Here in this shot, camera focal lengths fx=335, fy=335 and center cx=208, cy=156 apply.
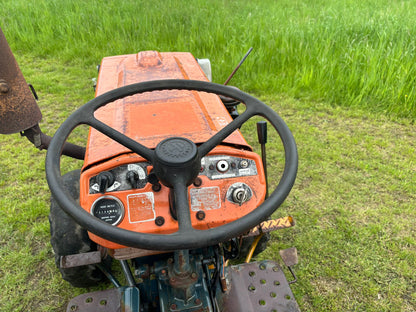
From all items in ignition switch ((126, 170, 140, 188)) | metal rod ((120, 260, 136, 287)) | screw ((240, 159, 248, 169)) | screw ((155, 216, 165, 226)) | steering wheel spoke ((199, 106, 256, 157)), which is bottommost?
metal rod ((120, 260, 136, 287))

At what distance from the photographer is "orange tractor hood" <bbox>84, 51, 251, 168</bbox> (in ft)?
4.29

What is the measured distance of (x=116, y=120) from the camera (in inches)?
56.6

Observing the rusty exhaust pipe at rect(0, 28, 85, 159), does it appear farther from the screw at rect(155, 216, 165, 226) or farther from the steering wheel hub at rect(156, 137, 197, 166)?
the steering wheel hub at rect(156, 137, 197, 166)

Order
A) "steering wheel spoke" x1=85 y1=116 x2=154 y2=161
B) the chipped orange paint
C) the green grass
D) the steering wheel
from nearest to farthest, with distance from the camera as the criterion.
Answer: the steering wheel → "steering wheel spoke" x1=85 y1=116 x2=154 y2=161 → the chipped orange paint → the green grass

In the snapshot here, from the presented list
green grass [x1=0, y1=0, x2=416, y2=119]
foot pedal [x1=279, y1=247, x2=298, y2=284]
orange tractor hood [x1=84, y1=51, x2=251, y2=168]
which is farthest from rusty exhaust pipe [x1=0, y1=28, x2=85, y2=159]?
green grass [x1=0, y1=0, x2=416, y2=119]

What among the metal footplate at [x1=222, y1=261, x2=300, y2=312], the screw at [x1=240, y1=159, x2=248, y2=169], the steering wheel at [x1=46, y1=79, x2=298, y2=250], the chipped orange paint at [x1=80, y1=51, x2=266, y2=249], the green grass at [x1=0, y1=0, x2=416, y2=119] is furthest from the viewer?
the green grass at [x1=0, y1=0, x2=416, y2=119]

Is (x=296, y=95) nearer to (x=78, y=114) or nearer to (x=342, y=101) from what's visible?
(x=342, y=101)

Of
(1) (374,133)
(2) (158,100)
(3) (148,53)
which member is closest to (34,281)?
(2) (158,100)

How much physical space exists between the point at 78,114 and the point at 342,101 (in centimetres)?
314

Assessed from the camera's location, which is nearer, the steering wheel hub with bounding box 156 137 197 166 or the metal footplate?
the steering wheel hub with bounding box 156 137 197 166

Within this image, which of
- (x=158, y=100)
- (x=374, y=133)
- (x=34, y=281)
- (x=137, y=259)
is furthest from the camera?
(x=374, y=133)

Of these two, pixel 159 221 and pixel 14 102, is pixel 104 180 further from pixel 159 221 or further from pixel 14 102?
pixel 14 102

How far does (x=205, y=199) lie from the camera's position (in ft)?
3.79

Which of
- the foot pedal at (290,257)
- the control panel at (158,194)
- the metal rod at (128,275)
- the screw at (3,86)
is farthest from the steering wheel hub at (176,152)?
the screw at (3,86)
